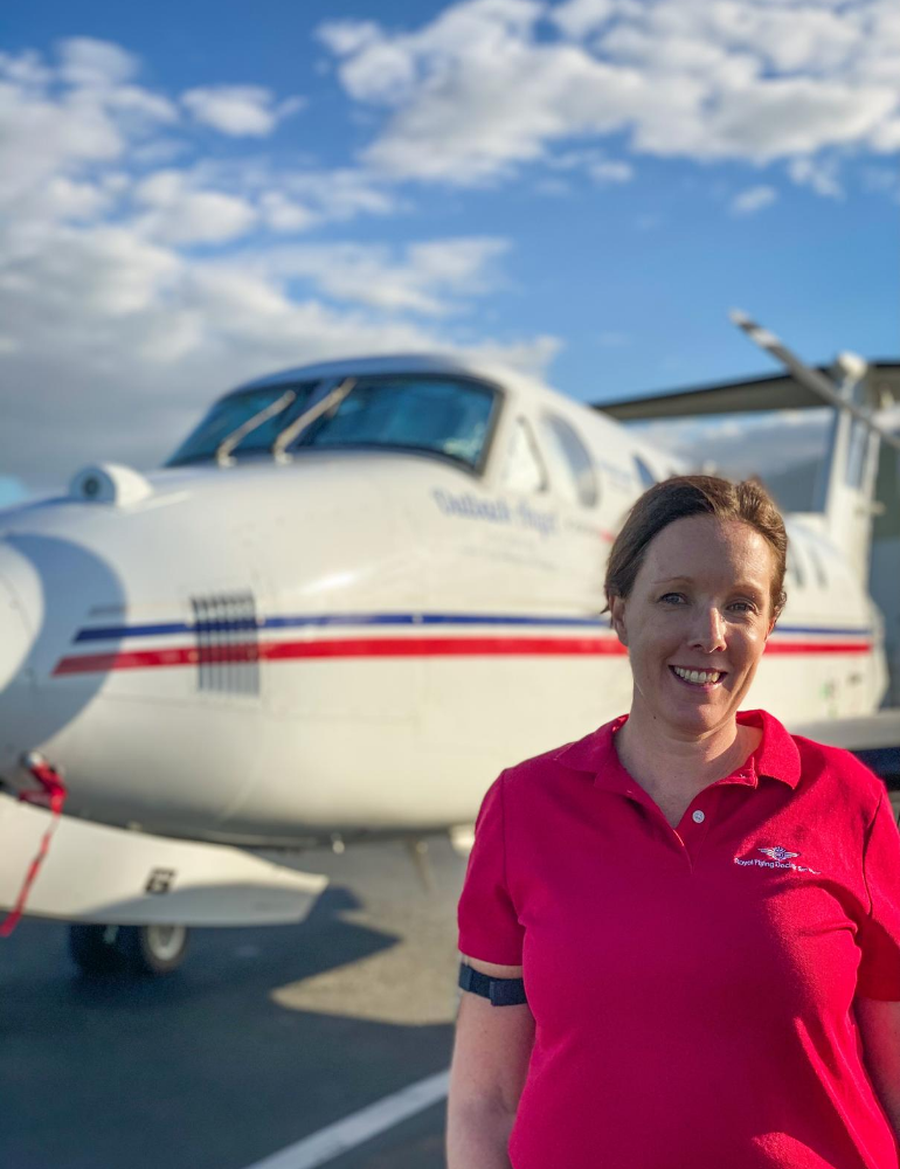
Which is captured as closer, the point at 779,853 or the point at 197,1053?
the point at 779,853

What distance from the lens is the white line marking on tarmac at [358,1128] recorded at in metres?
4.24

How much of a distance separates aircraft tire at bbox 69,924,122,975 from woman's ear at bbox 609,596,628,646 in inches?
198

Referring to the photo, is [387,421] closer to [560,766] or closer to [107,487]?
[107,487]

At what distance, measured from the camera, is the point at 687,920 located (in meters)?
1.57

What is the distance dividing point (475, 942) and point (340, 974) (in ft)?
17.2

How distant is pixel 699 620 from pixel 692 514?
6.1 inches

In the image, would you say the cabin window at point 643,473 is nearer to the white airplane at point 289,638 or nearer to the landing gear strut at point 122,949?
the white airplane at point 289,638

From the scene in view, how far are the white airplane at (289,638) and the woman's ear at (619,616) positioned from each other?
2.71 m

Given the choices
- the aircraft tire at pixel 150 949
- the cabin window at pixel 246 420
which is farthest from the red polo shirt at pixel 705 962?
the aircraft tire at pixel 150 949

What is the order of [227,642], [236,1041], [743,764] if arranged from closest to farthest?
[743,764], [227,642], [236,1041]

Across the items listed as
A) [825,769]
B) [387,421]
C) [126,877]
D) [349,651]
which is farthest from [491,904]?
[387,421]

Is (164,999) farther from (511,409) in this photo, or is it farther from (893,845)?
(893,845)

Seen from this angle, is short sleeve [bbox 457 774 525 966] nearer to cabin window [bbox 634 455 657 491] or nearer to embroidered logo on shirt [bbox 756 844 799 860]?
embroidered logo on shirt [bbox 756 844 799 860]

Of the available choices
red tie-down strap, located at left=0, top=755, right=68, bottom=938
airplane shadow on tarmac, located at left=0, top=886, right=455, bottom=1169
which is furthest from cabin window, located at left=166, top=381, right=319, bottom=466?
airplane shadow on tarmac, located at left=0, top=886, right=455, bottom=1169
